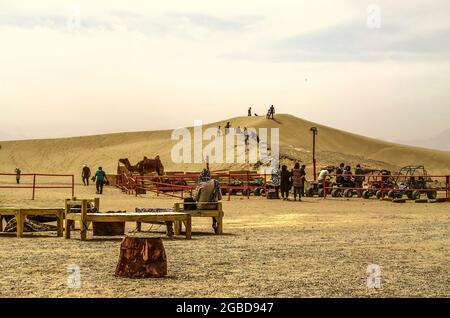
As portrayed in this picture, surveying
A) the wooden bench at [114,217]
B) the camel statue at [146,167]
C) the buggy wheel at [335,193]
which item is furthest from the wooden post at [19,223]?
the camel statue at [146,167]

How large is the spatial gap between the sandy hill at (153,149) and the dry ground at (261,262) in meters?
55.1

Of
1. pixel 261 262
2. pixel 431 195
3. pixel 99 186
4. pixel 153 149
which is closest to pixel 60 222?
pixel 261 262

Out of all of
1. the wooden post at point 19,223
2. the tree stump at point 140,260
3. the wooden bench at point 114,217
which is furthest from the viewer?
the wooden post at point 19,223

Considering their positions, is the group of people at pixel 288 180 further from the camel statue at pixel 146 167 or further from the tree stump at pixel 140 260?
the tree stump at pixel 140 260

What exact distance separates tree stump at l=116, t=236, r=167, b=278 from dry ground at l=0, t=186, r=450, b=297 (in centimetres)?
17

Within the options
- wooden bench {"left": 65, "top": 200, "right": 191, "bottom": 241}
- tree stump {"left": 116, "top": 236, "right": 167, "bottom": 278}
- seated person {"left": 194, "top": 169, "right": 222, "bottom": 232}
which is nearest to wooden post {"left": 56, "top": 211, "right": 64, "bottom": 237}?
wooden bench {"left": 65, "top": 200, "right": 191, "bottom": 241}

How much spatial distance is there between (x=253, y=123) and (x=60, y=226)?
235 feet

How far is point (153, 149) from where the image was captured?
8769 centimetres

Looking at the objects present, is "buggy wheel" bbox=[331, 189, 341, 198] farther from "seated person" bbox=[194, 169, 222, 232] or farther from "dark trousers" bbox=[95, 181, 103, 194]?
"seated person" bbox=[194, 169, 222, 232]

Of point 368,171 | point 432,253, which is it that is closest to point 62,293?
point 432,253

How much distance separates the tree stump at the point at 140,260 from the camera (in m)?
9.98

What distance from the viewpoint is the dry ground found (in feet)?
29.7
